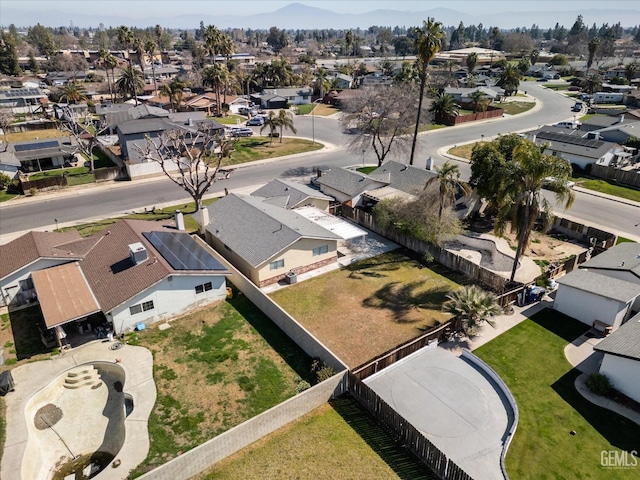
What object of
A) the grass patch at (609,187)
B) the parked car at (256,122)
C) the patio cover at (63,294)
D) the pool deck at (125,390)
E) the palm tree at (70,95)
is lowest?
the pool deck at (125,390)

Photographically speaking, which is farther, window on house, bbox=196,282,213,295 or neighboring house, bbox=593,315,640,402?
window on house, bbox=196,282,213,295

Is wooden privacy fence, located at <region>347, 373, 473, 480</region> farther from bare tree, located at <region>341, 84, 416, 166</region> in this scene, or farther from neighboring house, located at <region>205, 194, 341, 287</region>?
bare tree, located at <region>341, 84, 416, 166</region>

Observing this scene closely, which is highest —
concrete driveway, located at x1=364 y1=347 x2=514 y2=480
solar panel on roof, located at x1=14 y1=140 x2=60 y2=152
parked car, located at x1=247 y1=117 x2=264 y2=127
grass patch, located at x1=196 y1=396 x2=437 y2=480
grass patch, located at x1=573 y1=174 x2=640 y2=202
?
solar panel on roof, located at x1=14 y1=140 x2=60 y2=152

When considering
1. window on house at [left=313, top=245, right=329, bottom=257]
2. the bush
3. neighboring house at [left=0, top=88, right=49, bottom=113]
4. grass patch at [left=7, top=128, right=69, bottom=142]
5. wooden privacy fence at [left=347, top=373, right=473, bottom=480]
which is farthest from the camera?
neighboring house at [left=0, top=88, right=49, bottom=113]

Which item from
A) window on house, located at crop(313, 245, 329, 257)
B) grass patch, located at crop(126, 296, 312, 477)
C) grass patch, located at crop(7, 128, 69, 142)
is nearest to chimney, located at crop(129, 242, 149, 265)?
grass patch, located at crop(126, 296, 312, 477)

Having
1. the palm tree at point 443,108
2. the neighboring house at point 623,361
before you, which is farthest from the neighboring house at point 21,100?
the neighboring house at point 623,361

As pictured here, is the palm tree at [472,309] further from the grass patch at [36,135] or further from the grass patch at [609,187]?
the grass patch at [36,135]

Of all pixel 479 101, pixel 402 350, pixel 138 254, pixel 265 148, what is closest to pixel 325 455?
pixel 402 350

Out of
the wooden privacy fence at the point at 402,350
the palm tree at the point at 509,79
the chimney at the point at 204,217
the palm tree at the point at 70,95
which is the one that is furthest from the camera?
the palm tree at the point at 509,79

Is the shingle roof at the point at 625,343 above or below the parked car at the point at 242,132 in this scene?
above
